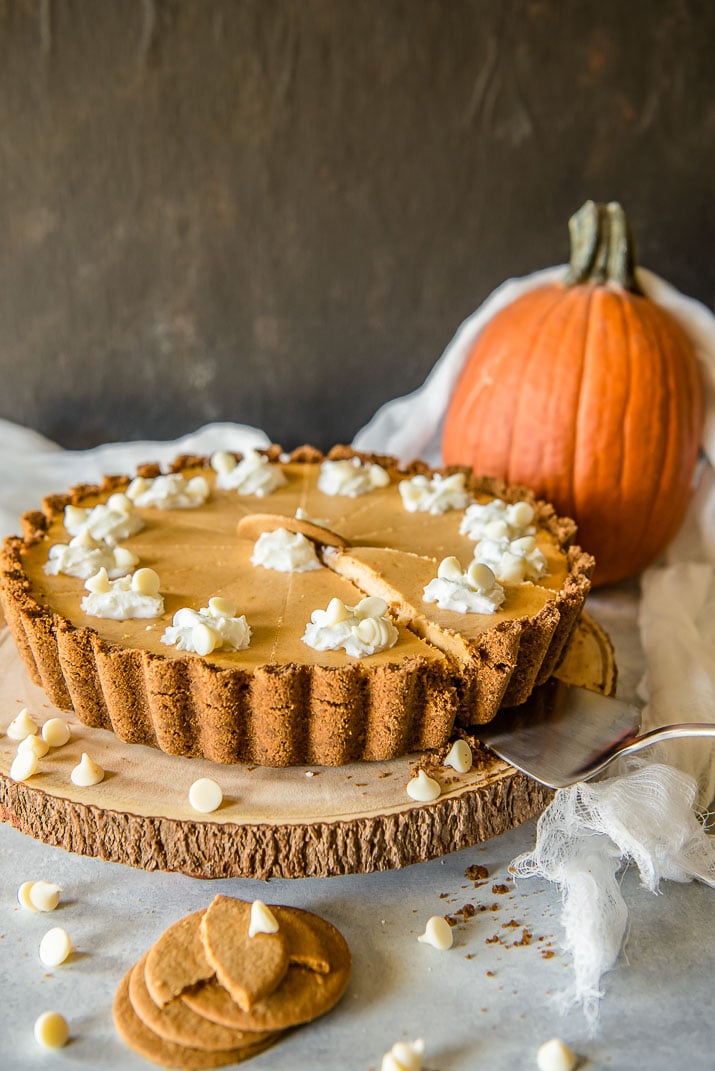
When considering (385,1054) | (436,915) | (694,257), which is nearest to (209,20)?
(694,257)

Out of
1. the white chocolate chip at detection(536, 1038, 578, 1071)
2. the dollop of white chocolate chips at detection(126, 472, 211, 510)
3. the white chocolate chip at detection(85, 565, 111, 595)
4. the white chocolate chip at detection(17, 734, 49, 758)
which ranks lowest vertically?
the white chocolate chip at detection(536, 1038, 578, 1071)

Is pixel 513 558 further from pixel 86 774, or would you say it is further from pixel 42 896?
pixel 42 896

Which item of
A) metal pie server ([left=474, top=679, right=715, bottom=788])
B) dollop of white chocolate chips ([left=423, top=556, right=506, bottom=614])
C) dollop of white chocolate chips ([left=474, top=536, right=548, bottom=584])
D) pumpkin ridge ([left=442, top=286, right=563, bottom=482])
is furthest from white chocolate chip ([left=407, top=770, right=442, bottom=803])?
pumpkin ridge ([left=442, top=286, right=563, bottom=482])

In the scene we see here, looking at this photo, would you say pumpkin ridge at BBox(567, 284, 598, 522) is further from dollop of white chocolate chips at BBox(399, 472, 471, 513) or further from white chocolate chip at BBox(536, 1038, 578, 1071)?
white chocolate chip at BBox(536, 1038, 578, 1071)

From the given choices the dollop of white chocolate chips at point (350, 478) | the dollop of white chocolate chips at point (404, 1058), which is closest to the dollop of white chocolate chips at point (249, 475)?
the dollop of white chocolate chips at point (350, 478)

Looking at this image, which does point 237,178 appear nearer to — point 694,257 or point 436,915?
point 694,257

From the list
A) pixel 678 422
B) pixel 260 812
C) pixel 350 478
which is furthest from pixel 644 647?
pixel 260 812
